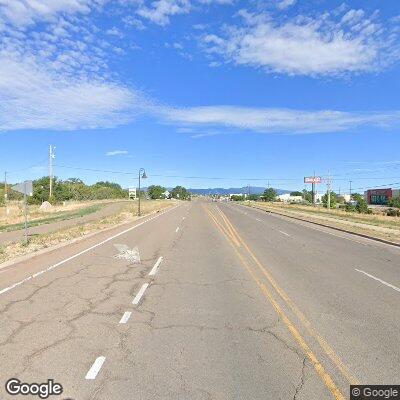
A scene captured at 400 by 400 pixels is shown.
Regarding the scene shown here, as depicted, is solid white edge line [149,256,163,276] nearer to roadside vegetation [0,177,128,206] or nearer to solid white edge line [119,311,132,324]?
solid white edge line [119,311,132,324]

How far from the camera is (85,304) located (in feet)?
29.4

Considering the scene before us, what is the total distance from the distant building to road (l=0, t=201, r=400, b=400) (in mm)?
147873

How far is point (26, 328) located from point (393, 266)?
12.4 meters

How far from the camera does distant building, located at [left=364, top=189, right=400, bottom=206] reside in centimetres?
15034

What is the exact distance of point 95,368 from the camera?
5.66 m

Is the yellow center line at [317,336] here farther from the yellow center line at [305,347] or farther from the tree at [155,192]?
the tree at [155,192]

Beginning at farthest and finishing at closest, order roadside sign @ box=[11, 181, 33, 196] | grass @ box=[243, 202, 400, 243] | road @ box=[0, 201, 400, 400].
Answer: grass @ box=[243, 202, 400, 243] < roadside sign @ box=[11, 181, 33, 196] < road @ box=[0, 201, 400, 400]

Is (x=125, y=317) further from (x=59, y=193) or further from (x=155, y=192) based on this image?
(x=155, y=192)

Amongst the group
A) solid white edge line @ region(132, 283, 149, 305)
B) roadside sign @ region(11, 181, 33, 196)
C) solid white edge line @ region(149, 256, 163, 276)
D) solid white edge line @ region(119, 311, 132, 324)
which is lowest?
solid white edge line @ region(149, 256, 163, 276)

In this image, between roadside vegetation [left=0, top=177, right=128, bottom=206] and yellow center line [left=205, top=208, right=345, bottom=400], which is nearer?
yellow center line [left=205, top=208, right=345, bottom=400]

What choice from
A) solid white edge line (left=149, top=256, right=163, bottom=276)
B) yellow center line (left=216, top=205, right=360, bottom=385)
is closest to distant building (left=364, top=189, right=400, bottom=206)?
solid white edge line (left=149, top=256, right=163, bottom=276)

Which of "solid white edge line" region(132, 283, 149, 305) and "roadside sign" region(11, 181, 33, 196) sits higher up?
"roadside sign" region(11, 181, 33, 196)

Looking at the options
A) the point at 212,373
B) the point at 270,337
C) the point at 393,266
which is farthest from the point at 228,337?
the point at 393,266

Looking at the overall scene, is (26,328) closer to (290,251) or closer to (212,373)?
(212,373)
